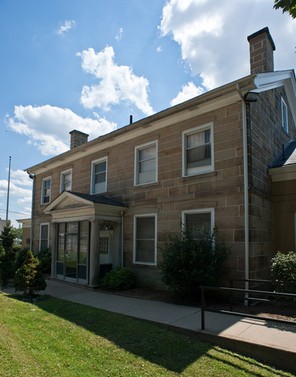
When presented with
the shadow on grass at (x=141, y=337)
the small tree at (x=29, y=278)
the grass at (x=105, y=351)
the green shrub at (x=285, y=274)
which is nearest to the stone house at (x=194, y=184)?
the green shrub at (x=285, y=274)

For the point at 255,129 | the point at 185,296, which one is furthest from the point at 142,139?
the point at 185,296

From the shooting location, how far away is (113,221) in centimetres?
1194

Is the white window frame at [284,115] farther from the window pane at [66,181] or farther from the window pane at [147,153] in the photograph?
the window pane at [66,181]

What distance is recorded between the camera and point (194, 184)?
980 centimetres

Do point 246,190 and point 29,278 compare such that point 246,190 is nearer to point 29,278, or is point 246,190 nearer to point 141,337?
point 141,337

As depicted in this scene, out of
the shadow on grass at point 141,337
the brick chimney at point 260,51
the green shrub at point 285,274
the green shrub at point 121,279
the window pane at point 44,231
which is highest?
the brick chimney at point 260,51

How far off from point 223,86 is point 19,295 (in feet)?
29.4

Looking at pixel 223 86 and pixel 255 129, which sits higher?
pixel 223 86

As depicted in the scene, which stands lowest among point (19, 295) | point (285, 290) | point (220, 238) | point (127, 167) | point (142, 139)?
point (19, 295)

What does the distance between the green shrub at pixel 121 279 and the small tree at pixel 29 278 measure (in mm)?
2329

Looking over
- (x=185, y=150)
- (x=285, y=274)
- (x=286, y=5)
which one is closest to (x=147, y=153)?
(x=185, y=150)

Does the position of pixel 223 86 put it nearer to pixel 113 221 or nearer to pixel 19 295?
pixel 113 221

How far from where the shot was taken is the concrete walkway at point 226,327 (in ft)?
15.8

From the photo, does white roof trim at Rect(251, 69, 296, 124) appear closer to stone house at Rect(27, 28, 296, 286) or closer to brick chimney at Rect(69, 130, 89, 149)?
stone house at Rect(27, 28, 296, 286)
